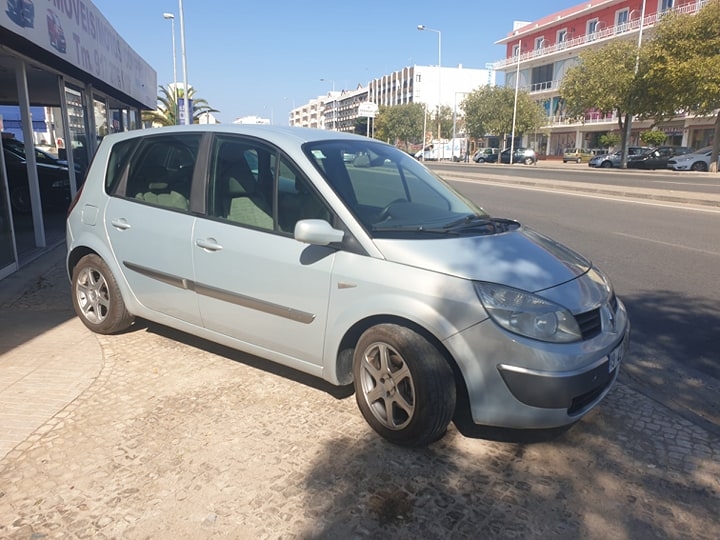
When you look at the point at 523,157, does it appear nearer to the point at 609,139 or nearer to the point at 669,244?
the point at 609,139

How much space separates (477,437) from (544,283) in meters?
0.98

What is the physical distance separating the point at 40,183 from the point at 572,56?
56591 mm

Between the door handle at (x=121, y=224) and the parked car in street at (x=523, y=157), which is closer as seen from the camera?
the door handle at (x=121, y=224)

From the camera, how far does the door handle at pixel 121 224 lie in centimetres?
432

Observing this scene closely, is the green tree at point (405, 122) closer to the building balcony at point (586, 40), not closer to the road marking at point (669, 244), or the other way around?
the building balcony at point (586, 40)

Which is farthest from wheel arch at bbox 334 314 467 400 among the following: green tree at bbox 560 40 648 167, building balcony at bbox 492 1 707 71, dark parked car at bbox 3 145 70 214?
building balcony at bbox 492 1 707 71

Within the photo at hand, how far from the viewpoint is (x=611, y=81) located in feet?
118

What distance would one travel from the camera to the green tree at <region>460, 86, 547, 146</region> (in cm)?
5666

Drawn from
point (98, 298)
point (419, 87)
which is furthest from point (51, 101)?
point (419, 87)

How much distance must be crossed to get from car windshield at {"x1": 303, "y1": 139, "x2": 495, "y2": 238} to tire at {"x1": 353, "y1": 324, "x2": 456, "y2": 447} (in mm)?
637

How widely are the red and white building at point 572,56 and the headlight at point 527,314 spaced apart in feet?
→ 159

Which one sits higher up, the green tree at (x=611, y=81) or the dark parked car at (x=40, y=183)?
the green tree at (x=611, y=81)

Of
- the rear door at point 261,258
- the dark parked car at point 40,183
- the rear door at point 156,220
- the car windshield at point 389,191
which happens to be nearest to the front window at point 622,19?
the dark parked car at point 40,183

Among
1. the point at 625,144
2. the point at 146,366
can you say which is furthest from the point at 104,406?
the point at 625,144
